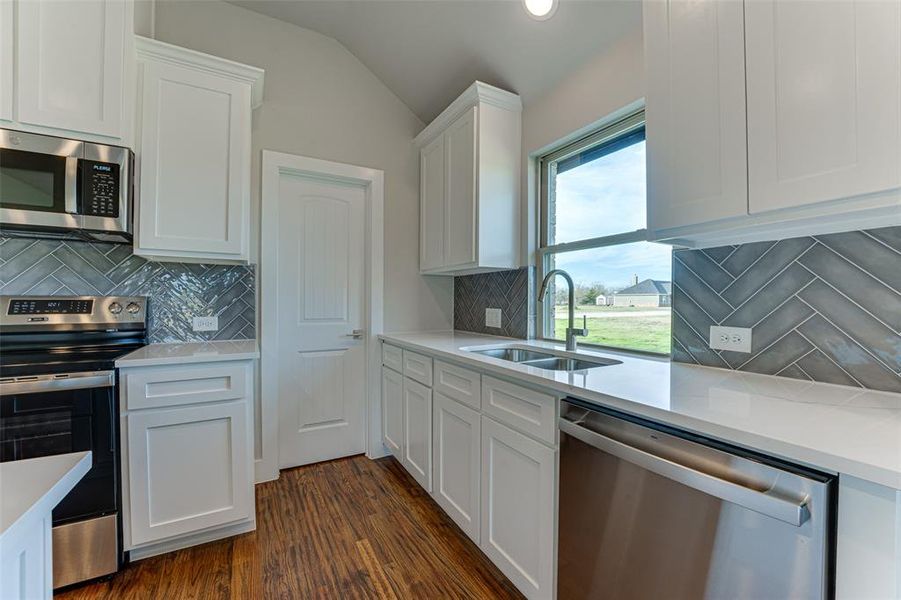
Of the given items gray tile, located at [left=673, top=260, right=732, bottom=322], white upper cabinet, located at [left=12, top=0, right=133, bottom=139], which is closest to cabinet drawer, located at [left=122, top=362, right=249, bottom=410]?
white upper cabinet, located at [left=12, top=0, right=133, bottom=139]

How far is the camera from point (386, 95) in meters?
2.98

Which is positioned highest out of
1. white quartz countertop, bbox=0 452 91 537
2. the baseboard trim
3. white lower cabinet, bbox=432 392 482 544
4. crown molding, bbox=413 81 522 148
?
crown molding, bbox=413 81 522 148

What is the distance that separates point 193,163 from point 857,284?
9.24ft

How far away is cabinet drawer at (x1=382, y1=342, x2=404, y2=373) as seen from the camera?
253 centimetres

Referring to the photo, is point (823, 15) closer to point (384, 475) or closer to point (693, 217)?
point (693, 217)

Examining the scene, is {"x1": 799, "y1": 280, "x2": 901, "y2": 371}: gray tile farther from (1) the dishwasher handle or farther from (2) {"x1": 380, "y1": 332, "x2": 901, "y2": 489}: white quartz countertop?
(1) the dishwasher handle

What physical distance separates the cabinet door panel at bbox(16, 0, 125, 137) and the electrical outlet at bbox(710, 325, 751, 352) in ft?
9.27

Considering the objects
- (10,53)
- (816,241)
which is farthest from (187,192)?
(816,241)

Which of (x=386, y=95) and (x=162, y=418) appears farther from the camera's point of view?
(x=386, y=95)

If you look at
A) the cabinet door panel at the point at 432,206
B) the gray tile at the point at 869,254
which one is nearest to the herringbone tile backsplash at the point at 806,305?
the gray tile at the point at 869,254

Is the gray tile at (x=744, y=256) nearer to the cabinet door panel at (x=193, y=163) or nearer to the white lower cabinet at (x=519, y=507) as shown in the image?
the white lower cabinet at (x=519, y=507)

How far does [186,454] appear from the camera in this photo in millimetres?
1787

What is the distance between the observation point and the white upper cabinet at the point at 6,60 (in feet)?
5.28

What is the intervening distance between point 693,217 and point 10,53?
9.34 feet
